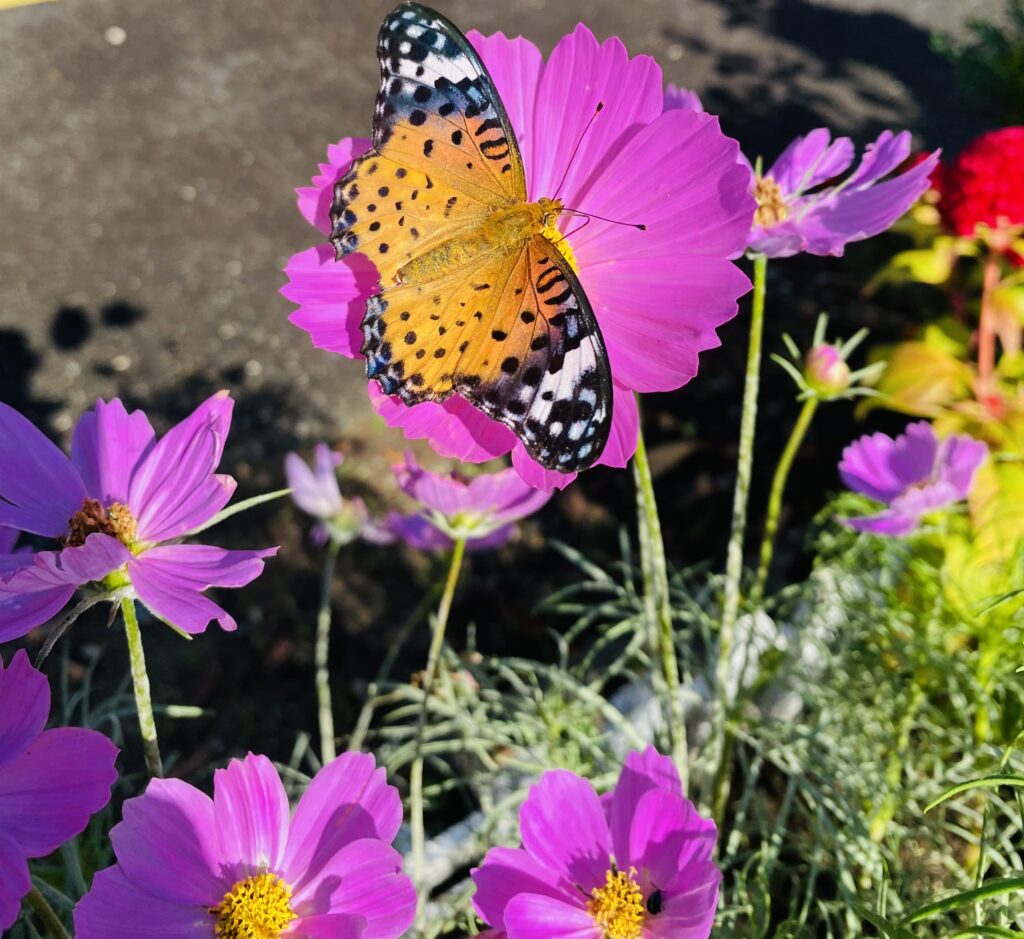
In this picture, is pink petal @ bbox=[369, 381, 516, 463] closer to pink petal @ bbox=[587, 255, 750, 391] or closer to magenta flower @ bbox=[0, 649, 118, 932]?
pink petal @ bbox=[587, 255, 750, 391]

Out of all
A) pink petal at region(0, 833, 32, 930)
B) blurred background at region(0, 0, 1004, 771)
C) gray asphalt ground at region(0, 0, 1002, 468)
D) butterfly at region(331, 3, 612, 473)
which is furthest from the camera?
gray asphalt ground at region(0, 0, 1002, 468)

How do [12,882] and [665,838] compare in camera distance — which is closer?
[12,882]

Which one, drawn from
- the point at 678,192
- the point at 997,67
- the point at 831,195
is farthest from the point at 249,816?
the point at 997,67

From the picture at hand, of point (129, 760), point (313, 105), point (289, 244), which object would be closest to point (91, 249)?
point (289, 244)

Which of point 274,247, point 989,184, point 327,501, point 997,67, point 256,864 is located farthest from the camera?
point 274,247

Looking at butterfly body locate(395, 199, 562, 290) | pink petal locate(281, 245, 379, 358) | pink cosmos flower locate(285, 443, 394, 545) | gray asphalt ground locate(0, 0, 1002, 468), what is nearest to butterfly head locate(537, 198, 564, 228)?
butterfly body locate(395, 199, 562, 290)

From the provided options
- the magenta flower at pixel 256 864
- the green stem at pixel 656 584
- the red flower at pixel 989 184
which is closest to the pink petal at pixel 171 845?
the magenta flower at pixel 256 864

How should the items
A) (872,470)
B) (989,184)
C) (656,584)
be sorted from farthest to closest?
(989,184), (872,470), (656,584)

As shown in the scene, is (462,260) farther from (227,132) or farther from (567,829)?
(227,132)
